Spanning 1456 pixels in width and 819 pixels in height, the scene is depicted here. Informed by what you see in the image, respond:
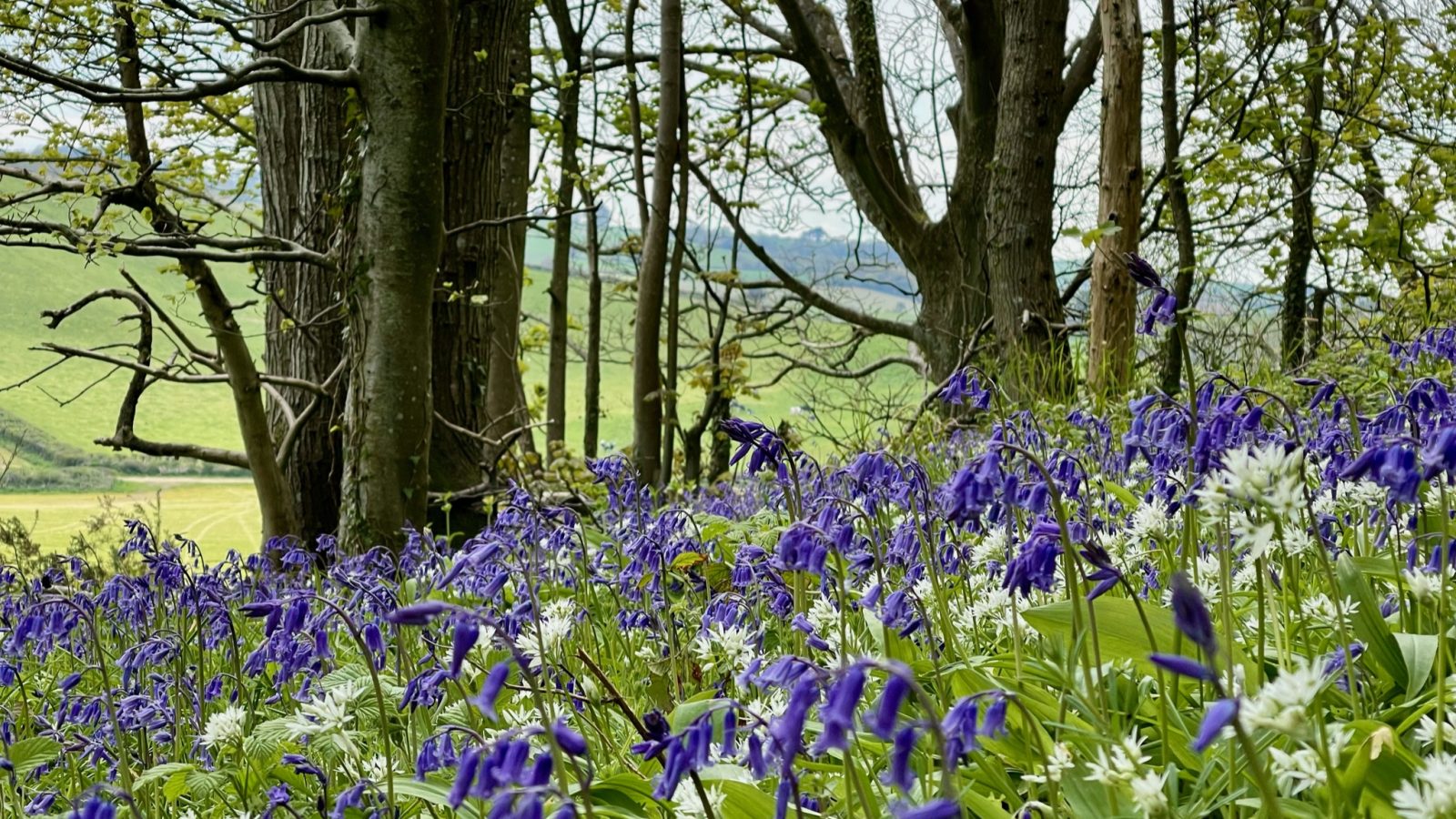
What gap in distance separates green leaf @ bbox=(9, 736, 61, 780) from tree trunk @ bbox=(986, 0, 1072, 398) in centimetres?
754

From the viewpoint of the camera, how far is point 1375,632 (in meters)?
2.00

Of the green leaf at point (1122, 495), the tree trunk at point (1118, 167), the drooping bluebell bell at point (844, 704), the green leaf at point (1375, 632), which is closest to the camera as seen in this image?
the drooping bluebell bell at point (844, 704)

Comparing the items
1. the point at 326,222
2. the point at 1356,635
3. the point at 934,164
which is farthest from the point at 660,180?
the point at 1356,635

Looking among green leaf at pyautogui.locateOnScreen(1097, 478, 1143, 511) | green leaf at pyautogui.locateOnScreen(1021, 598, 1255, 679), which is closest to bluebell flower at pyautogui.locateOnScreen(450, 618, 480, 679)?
green leaf at pyautogui.locateOnScreen(1021, 598, 1255, 679)

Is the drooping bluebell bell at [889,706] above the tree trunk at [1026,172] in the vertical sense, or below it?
below

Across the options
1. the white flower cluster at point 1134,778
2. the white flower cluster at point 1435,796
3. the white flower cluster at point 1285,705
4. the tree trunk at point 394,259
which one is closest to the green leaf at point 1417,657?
the white flower cluster at point 1134,778

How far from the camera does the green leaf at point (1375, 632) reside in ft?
6.56

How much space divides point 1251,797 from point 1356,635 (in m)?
0.54

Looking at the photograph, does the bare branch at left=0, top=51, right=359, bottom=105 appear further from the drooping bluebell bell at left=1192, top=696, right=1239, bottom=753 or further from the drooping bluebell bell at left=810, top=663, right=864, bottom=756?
the drooping bluebell bell at left=1192, top=696, right=1239, bottom=753

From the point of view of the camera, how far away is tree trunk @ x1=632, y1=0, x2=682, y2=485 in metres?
9.70

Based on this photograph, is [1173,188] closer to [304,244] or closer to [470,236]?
[470,236]

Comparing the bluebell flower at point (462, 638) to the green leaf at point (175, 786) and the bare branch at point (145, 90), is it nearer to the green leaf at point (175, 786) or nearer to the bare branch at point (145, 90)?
the green leaf at point (175, 786)

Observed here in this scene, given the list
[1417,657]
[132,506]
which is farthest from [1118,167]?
[132,506]

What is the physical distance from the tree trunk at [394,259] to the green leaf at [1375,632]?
513cm
